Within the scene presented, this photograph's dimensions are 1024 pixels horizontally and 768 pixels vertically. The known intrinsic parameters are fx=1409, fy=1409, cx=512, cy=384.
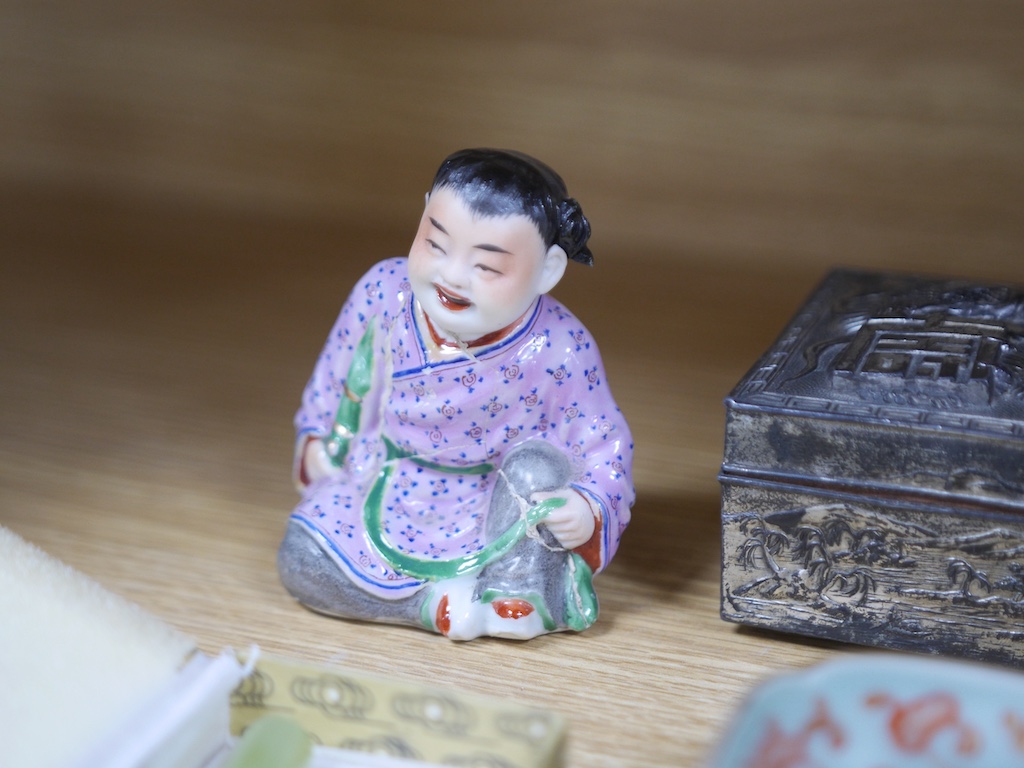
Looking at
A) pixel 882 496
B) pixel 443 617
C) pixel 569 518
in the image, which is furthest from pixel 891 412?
pixel 443 617

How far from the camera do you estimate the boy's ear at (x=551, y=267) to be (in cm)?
131

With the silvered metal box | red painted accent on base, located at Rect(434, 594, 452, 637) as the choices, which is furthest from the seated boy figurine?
the silvered metal box

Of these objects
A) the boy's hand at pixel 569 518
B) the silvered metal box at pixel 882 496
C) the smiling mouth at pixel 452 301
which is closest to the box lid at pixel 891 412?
the silvered metal box at pixel 882 496

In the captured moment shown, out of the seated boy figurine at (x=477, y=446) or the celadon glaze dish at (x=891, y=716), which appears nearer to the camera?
the celadon glaze dish at (x=891, y=716)

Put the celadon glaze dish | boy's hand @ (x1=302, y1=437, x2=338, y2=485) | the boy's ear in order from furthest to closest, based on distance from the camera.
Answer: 1. boy's hand @ (x1=302, y1=437, x2=338, y2=485)
2. the boy's ear
3. the celadon glaze dish

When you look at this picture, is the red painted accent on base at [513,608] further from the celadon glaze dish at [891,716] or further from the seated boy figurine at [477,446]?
the celadon glaze dish at [891,716]

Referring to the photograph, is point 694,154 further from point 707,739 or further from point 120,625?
point 120,625

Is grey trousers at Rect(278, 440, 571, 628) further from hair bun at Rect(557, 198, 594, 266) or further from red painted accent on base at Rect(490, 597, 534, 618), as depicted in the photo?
hair bun at Rect(557, 198, 594, 266)

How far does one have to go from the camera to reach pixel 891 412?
1237mm

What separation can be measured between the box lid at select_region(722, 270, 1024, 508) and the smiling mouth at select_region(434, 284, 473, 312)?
256mm

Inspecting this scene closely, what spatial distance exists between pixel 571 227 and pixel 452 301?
0.13m

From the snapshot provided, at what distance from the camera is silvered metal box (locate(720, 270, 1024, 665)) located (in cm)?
122

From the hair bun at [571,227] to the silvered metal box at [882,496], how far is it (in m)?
0.20

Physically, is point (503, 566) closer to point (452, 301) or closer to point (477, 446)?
point (477, 446)
